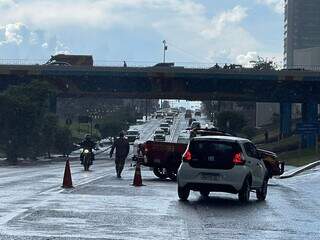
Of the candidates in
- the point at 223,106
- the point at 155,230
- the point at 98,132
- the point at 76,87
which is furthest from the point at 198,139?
the point at 223,106

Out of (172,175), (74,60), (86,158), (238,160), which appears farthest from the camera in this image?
(74,60)

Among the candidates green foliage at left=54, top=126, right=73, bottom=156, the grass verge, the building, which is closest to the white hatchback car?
the grass verge

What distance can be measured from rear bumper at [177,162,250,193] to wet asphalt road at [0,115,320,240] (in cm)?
41

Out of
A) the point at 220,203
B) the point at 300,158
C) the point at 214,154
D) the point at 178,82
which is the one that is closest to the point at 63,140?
the point at 178,82

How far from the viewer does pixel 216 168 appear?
21.0 metres

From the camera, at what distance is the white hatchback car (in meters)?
21.0

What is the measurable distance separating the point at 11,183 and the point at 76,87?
71886mm

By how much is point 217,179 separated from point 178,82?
7563cm

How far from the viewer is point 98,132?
14738 cm

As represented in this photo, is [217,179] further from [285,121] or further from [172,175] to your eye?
[285,121]

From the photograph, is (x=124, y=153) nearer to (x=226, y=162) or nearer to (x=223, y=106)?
(x=226, y=162)

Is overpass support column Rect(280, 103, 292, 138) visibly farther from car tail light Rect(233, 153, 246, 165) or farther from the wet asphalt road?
car tail light Rect(233, 153, 246, 165)

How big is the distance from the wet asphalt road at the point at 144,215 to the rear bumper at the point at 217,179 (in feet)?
1.35

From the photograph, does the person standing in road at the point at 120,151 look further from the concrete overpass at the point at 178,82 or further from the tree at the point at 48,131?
the concrete overpass at the point at 178,82
